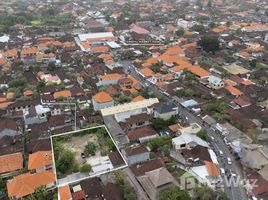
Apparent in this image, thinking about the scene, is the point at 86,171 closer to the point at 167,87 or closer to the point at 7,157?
the point at 7,157

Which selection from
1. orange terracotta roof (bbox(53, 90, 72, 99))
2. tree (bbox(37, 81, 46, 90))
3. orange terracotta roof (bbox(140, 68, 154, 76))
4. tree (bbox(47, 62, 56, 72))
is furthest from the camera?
tree (bbox(47, 62, 56, 72))

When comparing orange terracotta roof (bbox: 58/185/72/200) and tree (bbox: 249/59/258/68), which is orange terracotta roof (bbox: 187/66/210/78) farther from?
orange terracotta roof (bbox: 58/185/72/200)

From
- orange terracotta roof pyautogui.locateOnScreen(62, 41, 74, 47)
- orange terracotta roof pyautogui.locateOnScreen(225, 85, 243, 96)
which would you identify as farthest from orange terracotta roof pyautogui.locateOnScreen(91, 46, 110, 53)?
orange terracotta roof pyautogui.locateOnScreen(225, 85, 243, 96)

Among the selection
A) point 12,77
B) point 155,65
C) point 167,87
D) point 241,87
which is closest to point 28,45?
point 12,77

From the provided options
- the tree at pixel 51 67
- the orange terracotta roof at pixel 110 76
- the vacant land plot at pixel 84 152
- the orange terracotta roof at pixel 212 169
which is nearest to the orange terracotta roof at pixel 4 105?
the vacant land plot at pixel 84 152

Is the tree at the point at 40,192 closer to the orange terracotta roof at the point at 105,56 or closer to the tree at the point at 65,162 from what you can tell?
the tree at the point at 65,162

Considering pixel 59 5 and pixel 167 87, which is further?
pixel 59 5

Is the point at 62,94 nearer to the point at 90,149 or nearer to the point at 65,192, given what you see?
the point at 90,149
